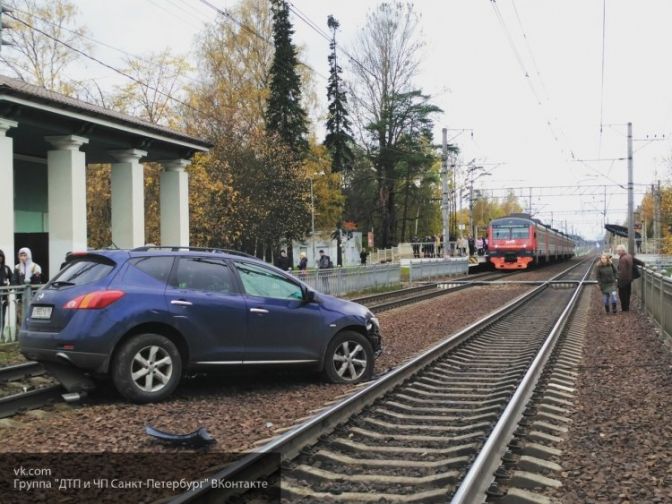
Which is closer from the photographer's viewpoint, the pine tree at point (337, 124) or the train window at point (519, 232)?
the train window at point (519, 232)

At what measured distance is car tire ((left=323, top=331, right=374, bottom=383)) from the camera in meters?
8.48

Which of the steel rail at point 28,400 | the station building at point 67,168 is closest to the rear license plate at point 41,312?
the steel rail at point 28,400

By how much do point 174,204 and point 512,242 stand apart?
85.4 feet

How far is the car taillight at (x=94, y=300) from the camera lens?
689 cm

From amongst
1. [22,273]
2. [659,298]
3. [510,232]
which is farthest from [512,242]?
[22,273]

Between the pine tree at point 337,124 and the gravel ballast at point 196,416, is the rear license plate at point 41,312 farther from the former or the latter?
the pine tree at point 337,124

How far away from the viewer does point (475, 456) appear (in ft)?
17.3

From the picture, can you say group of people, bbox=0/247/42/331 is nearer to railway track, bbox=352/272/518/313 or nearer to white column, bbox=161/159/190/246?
railway track, bbox=352/272/518/313

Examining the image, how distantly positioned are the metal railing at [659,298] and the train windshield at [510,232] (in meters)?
25.0

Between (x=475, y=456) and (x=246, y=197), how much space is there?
3476 centimetres

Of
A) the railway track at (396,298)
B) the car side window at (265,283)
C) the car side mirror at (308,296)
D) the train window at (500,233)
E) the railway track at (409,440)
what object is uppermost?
the train window at (500,233)

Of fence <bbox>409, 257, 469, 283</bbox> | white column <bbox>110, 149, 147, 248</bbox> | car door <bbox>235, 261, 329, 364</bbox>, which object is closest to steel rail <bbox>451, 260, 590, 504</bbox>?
car door <bbox>235, 261, 329, 364</bbox>

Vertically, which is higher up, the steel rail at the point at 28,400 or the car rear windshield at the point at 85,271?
the car rear windshield at the point at 85,271

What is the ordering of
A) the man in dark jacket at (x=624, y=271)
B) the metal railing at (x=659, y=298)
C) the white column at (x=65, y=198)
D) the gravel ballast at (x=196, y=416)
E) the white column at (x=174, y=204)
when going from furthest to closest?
the white column at (x=174, y=204)
the white column at (x=65, y=198)
the man in dark jacket at (x=624, y=271)
the metal railing at (x=659, y=298)
the gravel ballast at (x=196, y=416)
